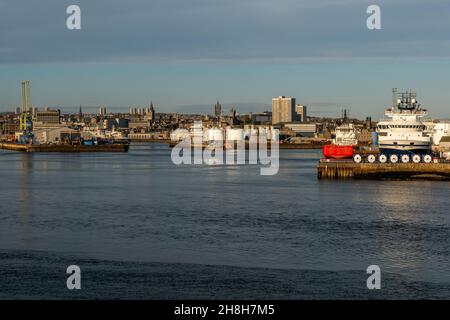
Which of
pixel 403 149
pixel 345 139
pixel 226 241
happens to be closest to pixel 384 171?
pixel 403 149

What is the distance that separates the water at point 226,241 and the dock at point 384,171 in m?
4.46

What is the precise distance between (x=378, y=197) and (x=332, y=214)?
640 centimetres

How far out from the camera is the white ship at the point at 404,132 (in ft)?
164

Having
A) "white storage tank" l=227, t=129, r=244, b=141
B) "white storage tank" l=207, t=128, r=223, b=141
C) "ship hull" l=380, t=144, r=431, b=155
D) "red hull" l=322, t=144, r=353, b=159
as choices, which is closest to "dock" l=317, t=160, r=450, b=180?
"ship hull" l=380, t=144, r=431, b=155

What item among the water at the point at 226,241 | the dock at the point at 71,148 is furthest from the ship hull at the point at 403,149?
the dock at the point at 71,148

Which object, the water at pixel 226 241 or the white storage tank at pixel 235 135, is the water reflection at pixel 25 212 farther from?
the white storage tank at pixel 235 135

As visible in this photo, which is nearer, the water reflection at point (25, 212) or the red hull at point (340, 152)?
the water reflection at point (25, 212)

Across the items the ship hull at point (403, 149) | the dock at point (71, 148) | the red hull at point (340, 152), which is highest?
the ship hull at point (403, 149)

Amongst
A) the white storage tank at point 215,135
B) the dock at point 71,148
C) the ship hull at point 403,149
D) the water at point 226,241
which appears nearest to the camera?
A: the water at point 226,241

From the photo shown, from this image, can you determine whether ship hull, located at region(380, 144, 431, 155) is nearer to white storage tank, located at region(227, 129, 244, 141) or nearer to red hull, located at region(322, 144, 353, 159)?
red hull, located at region(322, 144, 353, 159)

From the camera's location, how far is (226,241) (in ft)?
71.6

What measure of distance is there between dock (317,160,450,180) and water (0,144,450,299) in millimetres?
4461

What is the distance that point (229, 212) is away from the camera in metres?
28.9
